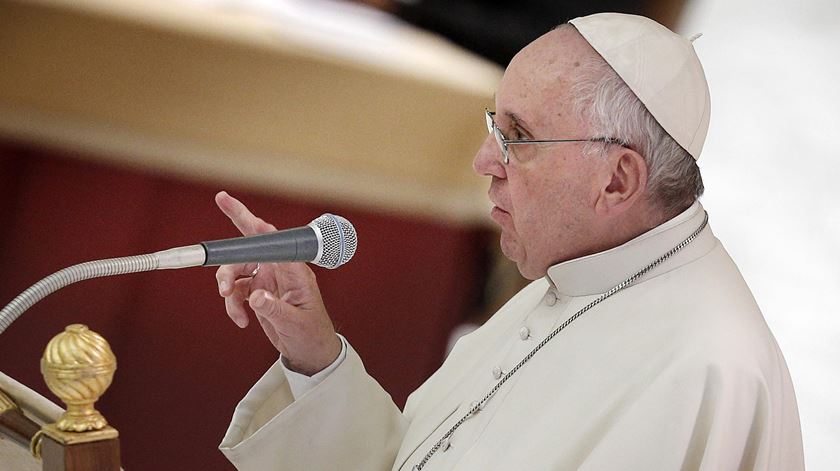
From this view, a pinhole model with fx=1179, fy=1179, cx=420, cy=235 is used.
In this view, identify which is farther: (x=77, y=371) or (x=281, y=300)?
(x=281, y=300)

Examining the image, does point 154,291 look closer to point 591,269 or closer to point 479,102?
point 479,102

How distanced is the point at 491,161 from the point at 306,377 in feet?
1.95

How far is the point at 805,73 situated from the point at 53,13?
3.03 meters

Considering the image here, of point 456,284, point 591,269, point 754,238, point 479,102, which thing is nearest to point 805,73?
point 754,238

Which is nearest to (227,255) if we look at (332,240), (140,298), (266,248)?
(266,248)

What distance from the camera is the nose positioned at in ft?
7.25

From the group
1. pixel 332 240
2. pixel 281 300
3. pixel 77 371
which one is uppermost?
pixel 77 371

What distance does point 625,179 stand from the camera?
2.11 m

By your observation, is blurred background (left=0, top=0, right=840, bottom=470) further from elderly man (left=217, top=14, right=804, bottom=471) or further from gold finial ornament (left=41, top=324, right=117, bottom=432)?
gold finial ornament (left=41, top=324, right=117, bottom=432)

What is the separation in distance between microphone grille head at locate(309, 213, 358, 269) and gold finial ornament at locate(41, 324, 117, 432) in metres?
0.48

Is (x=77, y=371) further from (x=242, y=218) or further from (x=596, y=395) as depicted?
(x=596, y=395)

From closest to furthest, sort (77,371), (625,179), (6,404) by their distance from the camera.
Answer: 1. (77,371)
2. (6,404)
3. (625,179)

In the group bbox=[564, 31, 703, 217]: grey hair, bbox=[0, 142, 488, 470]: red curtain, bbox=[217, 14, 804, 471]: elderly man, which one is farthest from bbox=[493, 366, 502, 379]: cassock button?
bbox=[0, 142, 488, 470]: red curtain

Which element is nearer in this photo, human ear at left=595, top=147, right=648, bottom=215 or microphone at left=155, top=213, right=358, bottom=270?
microphone at left=155, top=213, right=358, bottom=270
